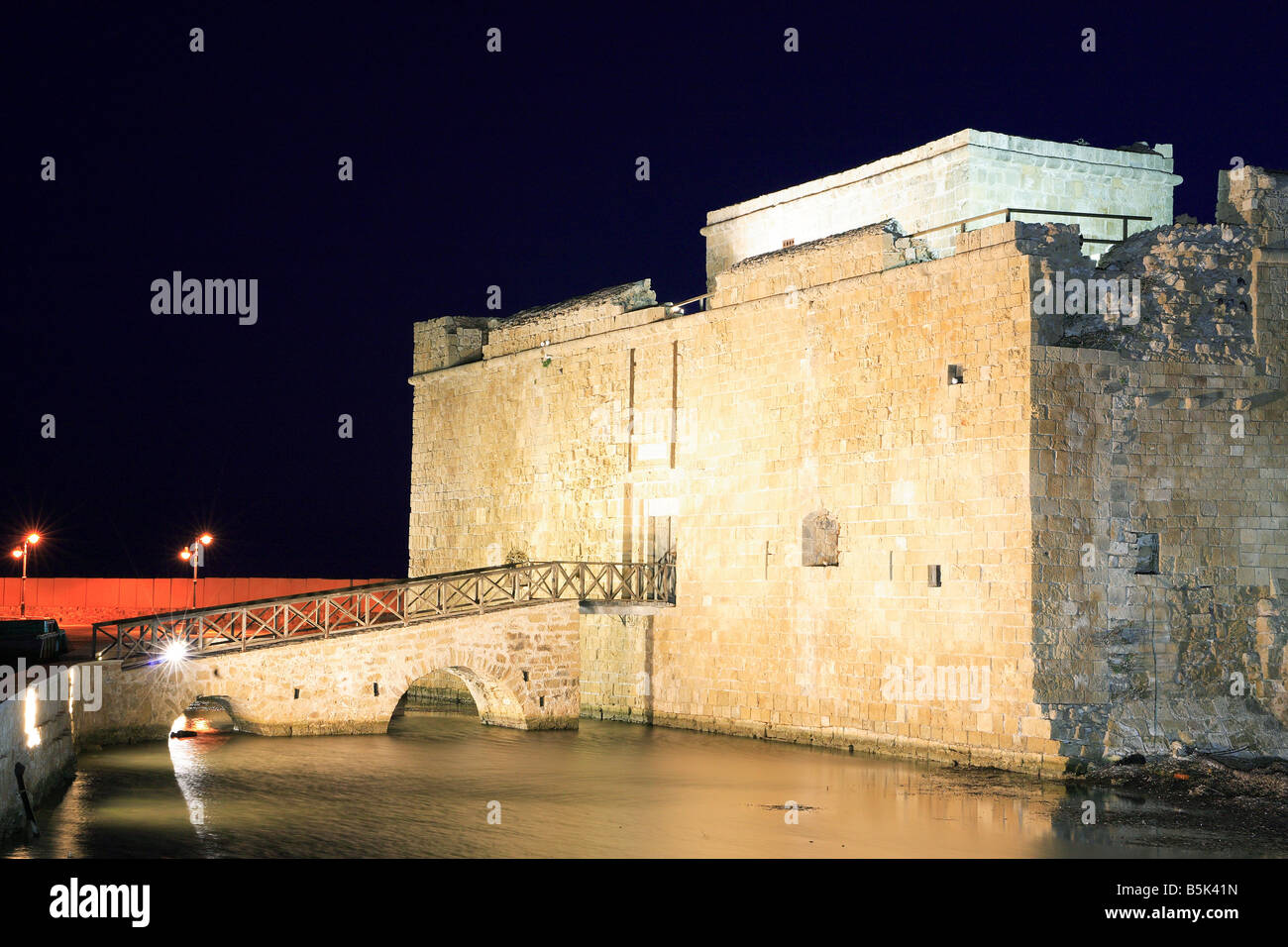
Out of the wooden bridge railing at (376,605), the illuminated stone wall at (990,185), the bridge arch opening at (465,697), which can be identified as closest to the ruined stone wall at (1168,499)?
the illuminated stone wall at (990,185)

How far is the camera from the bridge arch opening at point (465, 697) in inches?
907

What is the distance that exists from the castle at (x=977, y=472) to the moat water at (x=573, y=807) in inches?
50.6

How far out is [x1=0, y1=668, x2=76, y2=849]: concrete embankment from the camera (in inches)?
512

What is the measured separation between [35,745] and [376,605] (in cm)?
896

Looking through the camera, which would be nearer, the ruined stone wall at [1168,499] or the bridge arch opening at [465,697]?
the ruined stone wall at [1168,499]

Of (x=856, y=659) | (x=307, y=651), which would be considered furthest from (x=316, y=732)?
(x=856, y=659)

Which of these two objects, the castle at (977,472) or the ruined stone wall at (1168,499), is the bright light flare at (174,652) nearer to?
the castle at (977,472)

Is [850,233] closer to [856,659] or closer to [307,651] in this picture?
[856,659]

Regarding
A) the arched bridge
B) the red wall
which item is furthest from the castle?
the red wall

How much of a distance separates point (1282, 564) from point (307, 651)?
42.9 ft

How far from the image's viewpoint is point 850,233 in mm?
20562

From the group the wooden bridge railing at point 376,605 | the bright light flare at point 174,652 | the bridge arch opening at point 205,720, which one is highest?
the wooden bridge railing at point 376,605

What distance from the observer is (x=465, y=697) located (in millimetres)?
28641

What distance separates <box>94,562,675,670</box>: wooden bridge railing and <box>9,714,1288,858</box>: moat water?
4.62ft
